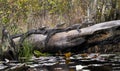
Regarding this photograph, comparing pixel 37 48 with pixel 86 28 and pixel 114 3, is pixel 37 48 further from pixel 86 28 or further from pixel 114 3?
pixel 114 3

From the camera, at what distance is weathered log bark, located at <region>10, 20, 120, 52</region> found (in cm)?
1023

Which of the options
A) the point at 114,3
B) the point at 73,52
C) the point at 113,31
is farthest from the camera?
the point at 114,3

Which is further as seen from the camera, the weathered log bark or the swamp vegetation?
the weathered log bark

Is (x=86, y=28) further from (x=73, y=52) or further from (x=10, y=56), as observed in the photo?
(x=10, y=56)

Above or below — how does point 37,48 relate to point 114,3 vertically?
below

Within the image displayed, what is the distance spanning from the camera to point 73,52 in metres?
10.9

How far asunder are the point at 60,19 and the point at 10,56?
755 centimetres

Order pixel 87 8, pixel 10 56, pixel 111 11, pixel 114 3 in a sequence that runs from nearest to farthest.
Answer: pixel 10 56 < pixel 111 11 < pixel 114 3 < pixel 87 8

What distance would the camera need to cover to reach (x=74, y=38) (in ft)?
34.2

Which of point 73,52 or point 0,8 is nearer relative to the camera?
point 73,52

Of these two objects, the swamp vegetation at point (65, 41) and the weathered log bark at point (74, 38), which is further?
the weathered log bark at point (74, 38)

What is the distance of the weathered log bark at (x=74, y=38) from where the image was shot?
10.2m

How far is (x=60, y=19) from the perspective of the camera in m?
16.1

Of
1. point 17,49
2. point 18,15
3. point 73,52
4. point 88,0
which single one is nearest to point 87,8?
point 88,0
